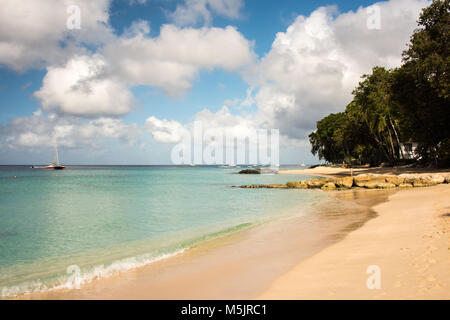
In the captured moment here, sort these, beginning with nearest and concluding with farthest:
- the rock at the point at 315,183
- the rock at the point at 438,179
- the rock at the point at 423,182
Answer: the rock at the point at 438,179, the rock at the point at 423,182, the rock at the point at 315,183

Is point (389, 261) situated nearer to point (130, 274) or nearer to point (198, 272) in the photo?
point (198, 272)

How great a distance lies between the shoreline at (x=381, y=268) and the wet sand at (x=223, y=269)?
19.5 inches

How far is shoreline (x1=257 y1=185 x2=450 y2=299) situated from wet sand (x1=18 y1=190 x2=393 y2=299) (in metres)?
0.49

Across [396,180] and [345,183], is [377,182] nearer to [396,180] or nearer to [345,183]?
[396,180]

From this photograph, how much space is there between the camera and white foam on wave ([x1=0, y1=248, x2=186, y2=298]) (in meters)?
6.50

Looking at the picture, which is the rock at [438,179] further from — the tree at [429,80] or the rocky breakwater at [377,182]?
the tree at [429,80]

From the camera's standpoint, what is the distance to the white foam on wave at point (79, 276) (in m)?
6.50

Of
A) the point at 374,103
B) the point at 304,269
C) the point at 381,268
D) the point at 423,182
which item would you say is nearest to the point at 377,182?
the point at 423,182

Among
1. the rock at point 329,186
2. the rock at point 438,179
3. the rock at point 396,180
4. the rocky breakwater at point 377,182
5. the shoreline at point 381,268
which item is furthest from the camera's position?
the rock at point 329,186

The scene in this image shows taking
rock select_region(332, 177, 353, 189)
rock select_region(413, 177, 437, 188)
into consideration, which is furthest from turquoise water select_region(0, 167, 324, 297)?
rock select_region(413, 177, 437, 188)

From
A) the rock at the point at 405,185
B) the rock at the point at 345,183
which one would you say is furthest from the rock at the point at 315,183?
the rock at the point at 405,185

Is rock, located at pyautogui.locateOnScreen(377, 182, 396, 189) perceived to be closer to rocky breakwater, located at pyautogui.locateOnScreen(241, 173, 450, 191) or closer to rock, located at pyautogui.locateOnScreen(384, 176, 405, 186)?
rocky breakwater, located at pyautogui.locateOnScreen(241, 173, 450, 191)

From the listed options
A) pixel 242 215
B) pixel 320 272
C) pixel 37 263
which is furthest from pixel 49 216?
pixel 320 272

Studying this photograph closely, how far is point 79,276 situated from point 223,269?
3.60 metres
